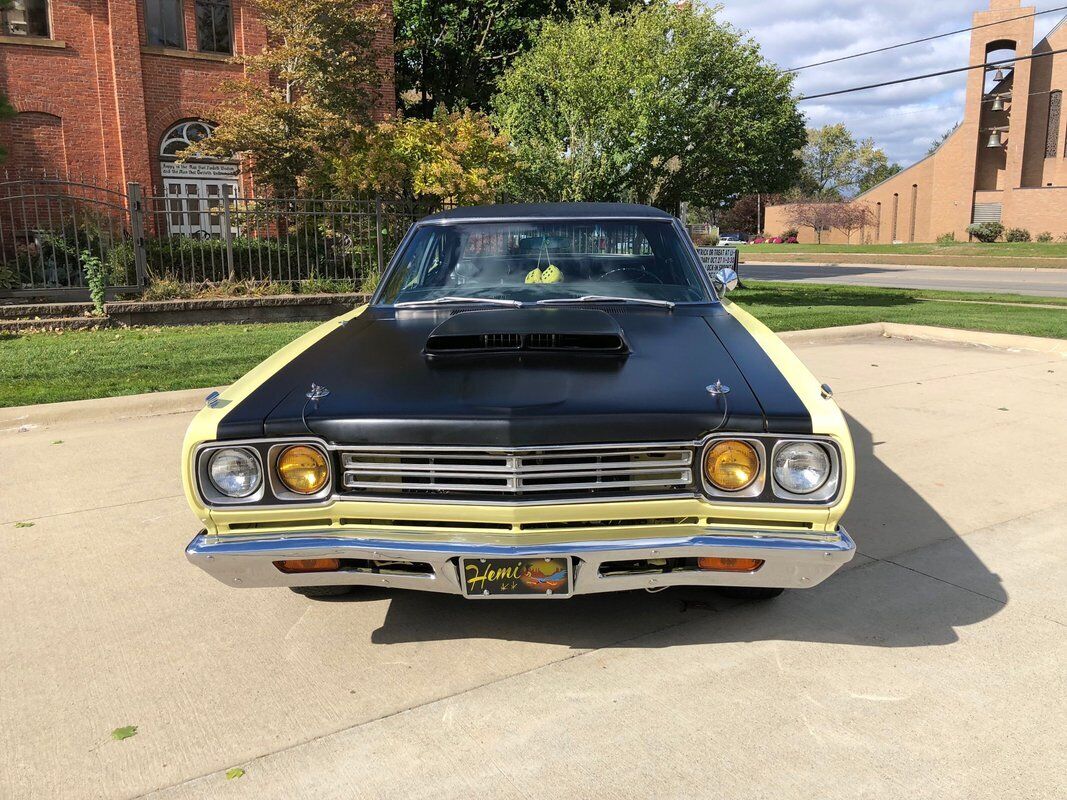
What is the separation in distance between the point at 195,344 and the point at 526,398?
27.7 feet

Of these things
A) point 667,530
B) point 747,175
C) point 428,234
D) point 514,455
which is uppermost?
point 747,175

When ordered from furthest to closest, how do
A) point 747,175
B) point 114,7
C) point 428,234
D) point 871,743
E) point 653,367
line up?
point 114,7 < point 747,175 < point 428,234 < point 653,367 < point 871,743

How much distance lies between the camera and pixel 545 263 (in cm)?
439

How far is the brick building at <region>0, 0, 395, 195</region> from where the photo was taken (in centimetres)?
1672

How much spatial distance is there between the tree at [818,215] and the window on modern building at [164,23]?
50.3m

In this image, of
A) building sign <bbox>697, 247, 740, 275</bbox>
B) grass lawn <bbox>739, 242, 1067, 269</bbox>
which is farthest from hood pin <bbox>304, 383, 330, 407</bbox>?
grass lawn <bbox>739, 242, 1067, 269</bbox>

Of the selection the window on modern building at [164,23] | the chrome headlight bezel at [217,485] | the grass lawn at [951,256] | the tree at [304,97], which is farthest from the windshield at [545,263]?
the grass lawn at [951,256]

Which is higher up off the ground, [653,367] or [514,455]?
[653,367]

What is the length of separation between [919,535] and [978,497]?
2.71 ft

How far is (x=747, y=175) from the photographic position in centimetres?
1471

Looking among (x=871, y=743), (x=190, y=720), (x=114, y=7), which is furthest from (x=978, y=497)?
(x=114, y=7)

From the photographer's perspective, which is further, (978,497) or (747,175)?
(747,175)

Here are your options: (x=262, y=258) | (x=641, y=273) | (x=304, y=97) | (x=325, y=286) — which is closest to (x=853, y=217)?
(x=304, y=97)

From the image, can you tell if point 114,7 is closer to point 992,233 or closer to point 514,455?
point 514,455
